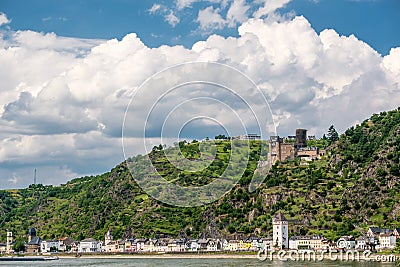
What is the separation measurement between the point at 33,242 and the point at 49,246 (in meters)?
5.89

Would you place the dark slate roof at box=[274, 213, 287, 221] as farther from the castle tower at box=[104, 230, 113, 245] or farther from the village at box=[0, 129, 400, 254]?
the castle tower at box=[104, 230, 113, 245]

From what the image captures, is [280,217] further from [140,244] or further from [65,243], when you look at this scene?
[65,243]

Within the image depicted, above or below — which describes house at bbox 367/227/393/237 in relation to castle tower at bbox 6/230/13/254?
above

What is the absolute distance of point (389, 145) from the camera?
163 meters

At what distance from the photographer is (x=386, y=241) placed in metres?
128

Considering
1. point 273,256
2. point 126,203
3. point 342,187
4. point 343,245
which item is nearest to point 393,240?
point 343,245

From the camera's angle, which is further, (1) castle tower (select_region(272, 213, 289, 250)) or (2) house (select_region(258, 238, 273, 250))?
(1) castle tower (select_region(272, 213, 289, 250))

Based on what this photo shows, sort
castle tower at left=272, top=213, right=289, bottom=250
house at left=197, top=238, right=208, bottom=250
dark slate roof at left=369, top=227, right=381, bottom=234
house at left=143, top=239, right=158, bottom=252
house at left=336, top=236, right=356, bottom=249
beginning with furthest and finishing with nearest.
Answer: house at left=143, top=239, right=158, bottom=252 < house at left=197, top=238, right=208, bottom=250 < castle tower at left=272, top=213, right=289, bottom=250 < dark slate roof at left=369, top=227, right=381, bottom=234 < house at left=336, top=236, right=356, bottom=249

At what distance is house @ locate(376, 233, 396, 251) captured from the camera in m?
126

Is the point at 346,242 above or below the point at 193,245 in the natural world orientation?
above

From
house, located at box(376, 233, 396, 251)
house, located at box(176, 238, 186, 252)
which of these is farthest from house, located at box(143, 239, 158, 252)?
house, located at box(376, 233, 396, 251)

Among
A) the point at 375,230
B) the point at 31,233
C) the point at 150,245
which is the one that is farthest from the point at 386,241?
the point at 31,233

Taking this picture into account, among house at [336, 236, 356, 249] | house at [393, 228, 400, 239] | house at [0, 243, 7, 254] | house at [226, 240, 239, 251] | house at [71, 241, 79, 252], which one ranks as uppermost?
house at [393, 228, 400, 239]

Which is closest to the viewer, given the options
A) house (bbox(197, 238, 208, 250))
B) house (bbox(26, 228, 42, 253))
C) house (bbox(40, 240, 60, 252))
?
house (bbox(197, 238, 208, 250))
